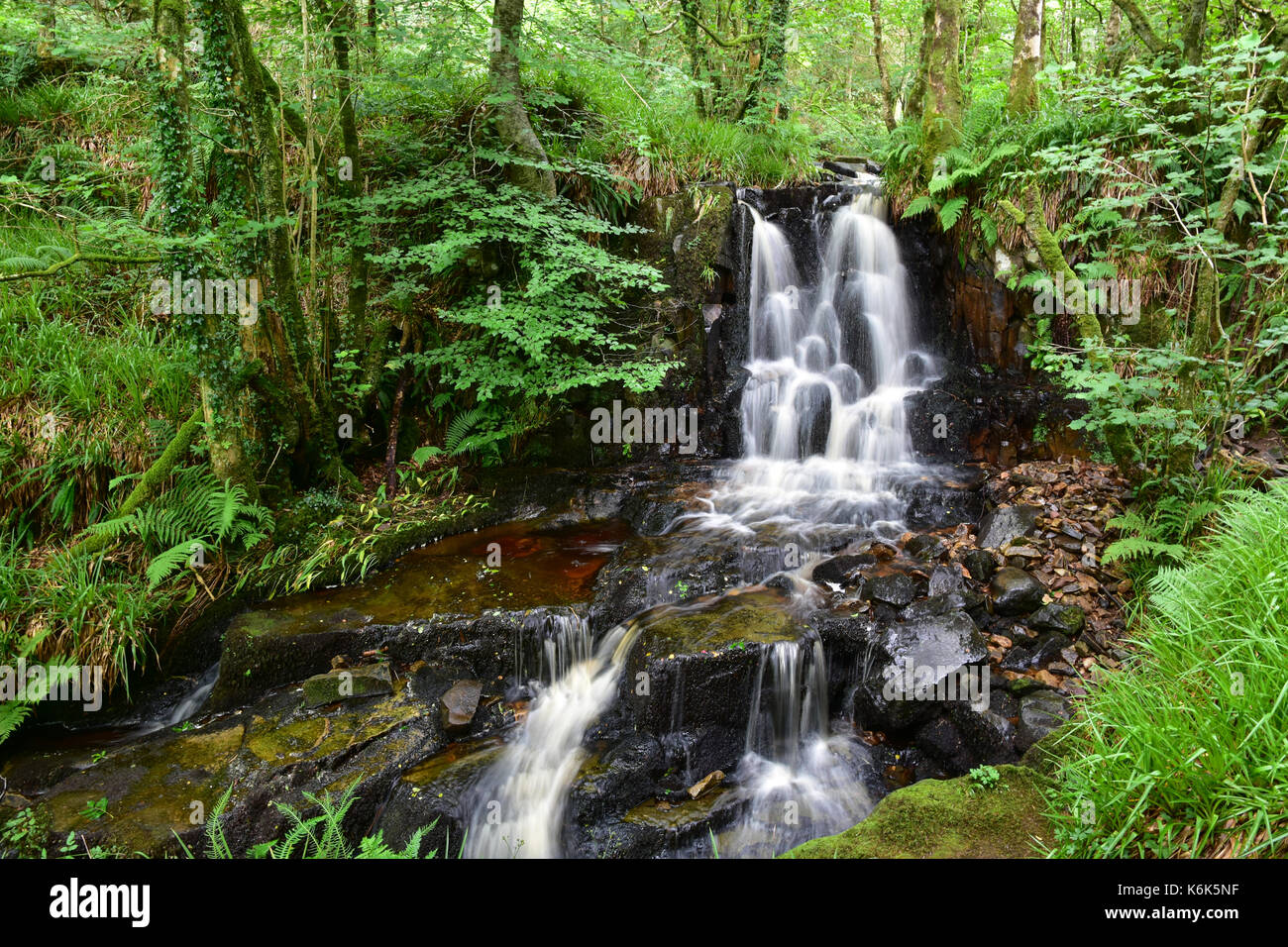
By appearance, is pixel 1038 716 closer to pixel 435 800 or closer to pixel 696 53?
pixel 435 800

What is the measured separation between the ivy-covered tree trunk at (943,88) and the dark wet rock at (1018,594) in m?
5.56

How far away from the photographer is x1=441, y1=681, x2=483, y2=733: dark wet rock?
493 cm

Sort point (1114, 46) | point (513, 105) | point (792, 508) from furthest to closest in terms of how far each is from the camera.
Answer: point (1114, 46)
point (513, 105)
point (792, 508)

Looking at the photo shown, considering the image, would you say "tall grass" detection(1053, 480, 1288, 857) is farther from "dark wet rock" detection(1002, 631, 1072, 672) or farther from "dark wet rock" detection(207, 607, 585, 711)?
"dark wet rock" detection(207, 607, 585, 711)

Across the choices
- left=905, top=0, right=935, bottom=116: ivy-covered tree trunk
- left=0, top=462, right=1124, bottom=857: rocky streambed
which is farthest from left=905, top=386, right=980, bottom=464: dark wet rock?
left=905, top=0, right=935, bottom=116: ivy-covered tree trunk

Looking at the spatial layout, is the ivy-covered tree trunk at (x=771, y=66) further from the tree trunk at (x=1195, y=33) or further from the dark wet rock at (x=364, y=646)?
the dark wet rock at (x=364, y=646)

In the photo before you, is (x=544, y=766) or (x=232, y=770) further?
(x=544, y=766)

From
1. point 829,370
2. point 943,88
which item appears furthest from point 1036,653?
point 943,88

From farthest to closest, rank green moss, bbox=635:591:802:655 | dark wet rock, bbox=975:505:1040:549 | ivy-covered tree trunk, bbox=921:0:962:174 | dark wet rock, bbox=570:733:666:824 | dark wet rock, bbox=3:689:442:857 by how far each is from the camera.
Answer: ivy-covered tree trunk, bbox=921:0:962:174 < dark wet rock, bbox=975:505:1040:549 < green moss, bbox=635:591:802:655 < dark wet rock, bbox=570:733:666:824 < dark wet rock, bbox=3:689:442:857

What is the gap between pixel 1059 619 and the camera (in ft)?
16.5

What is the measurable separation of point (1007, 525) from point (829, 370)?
10.9 ft

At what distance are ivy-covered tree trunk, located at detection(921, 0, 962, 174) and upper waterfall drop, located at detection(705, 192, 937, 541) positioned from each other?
1.02 metres

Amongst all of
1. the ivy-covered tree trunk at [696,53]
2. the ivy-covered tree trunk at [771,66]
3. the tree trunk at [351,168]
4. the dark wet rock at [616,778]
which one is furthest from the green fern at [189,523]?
the ivy-covered tree trunk at [771,66]

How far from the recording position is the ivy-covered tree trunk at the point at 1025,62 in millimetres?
7652
